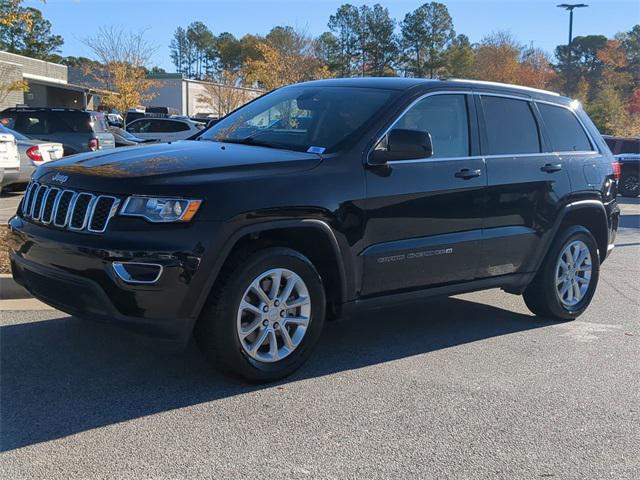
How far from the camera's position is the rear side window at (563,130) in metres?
6.11

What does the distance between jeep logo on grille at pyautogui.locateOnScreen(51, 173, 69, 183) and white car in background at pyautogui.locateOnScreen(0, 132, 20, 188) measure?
7.14 metres

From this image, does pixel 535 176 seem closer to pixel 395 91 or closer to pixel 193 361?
pixel 395 91

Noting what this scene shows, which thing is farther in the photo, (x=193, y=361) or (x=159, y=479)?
(x=193, y=361)

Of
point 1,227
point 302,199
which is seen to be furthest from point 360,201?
point 1,227

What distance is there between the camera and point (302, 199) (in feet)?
13.9

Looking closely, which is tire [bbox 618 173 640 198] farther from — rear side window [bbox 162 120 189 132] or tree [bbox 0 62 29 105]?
tree [bbox 0 62 29 105]

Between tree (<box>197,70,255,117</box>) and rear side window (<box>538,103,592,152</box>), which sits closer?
rear side window (<box>538,103,592,152</box>)

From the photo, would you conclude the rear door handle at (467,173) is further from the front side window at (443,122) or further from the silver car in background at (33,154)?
the silver car in background at (33,154)

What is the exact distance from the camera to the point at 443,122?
528 cm

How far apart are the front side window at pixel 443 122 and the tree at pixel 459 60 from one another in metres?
59.0

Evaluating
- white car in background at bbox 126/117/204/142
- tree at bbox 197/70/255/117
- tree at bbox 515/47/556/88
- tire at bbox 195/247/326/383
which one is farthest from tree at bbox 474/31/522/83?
tire at bbox 195/247/326/383

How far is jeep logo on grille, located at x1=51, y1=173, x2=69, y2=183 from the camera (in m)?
4.21

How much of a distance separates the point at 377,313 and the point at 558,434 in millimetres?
2571

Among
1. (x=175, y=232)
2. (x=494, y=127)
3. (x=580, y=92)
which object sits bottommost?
(x=175, y=232)
